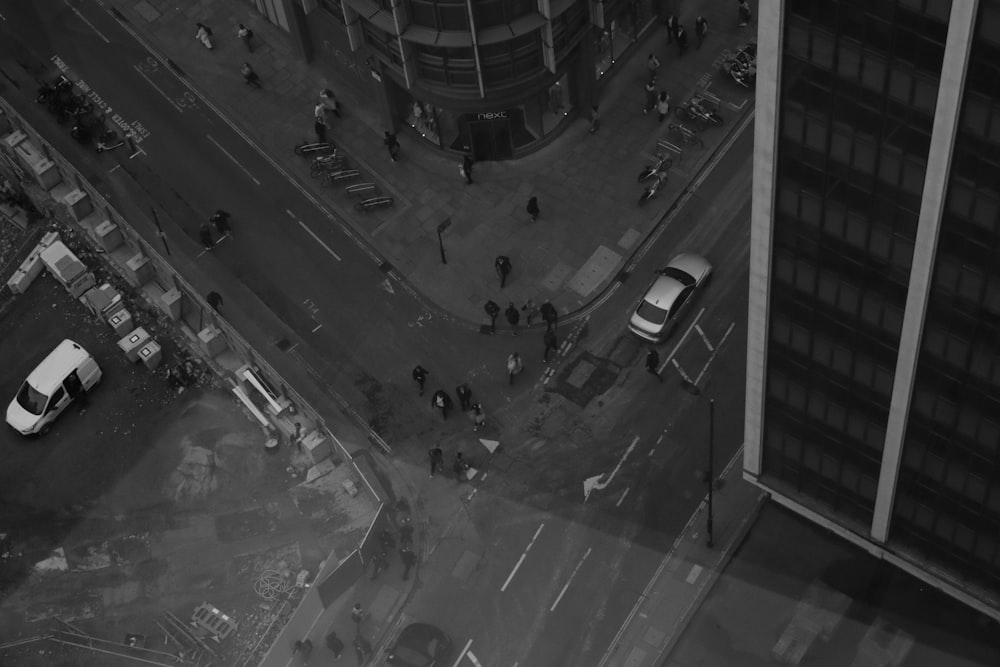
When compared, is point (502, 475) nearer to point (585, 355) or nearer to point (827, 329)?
point (585, 355)

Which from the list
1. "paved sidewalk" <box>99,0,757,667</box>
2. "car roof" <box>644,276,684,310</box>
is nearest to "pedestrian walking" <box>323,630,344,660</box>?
"paved sidewalk" <box>99,0,757,667</box>

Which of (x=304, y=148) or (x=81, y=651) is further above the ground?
(x=304, y=148)

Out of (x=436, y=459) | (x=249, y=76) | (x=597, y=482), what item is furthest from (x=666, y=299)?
(x=249, y=76)

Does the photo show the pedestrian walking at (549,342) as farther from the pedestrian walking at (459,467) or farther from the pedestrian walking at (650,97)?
the pedestrian walking at (650,97)

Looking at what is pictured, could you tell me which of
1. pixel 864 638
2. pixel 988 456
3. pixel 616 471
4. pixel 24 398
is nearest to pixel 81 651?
pixel 24 398

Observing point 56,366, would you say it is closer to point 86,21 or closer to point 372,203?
point 372,203

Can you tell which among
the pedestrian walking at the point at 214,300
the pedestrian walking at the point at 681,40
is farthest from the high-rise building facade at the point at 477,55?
the pedestrian walking at the point at 214,300

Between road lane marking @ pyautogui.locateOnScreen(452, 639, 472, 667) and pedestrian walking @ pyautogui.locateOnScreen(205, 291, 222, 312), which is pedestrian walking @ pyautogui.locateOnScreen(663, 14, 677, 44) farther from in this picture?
road lane marking @ pyautogui.locateOnScreen(452, 639, 472, 667)
